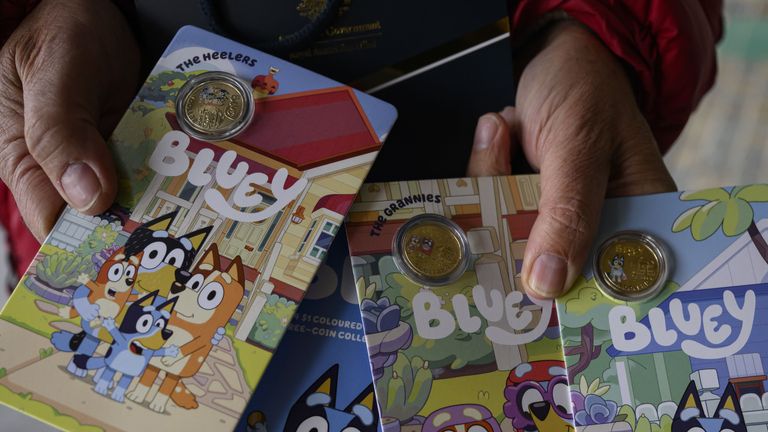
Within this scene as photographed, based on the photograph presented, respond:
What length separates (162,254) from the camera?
2.15 feet

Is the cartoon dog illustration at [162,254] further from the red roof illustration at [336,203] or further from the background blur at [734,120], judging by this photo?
the background blur at [734,120]

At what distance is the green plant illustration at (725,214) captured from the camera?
71 cm

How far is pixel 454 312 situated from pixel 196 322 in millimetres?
244

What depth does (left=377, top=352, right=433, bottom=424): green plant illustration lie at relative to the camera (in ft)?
2.13

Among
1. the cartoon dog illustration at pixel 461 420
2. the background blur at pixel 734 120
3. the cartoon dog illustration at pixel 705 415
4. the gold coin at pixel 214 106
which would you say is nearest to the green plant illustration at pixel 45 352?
the gold coin at pixel 214 106

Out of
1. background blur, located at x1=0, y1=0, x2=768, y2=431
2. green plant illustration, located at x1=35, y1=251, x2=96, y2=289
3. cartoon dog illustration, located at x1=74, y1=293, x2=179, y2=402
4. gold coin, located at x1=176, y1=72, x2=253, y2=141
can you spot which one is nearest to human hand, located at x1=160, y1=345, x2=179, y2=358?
cartoon dog illustration, located at x1=74, y1=293, x2=179, y2=402

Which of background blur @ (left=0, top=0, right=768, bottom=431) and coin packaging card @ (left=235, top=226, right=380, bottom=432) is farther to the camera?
background blur @ (left=0, top=0, right=768, bottom=431)

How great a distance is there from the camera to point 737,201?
72cm

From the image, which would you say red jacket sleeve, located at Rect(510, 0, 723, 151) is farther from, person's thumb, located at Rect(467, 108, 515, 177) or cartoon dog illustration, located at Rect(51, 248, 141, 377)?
cartoon dog illustration, located at Rect(51, 248, 141, 377)

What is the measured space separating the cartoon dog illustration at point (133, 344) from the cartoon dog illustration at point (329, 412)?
13 cm

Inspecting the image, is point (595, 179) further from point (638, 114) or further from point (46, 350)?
point (46, 350)

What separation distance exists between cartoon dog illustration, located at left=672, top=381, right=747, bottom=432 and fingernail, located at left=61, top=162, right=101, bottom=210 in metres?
0.58

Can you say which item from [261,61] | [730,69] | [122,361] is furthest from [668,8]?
[730,69]

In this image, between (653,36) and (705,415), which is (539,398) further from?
(653,36)
